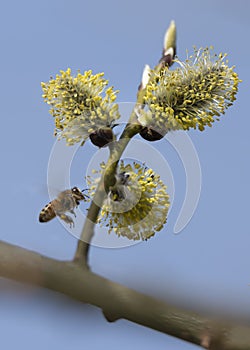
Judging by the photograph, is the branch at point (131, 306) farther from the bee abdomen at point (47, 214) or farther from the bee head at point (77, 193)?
the bee abdomen at point (47, 214)

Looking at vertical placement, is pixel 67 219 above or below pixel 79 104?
below

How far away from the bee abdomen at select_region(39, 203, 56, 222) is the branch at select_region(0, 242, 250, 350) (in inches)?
26.8

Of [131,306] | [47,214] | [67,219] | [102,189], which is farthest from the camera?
[47,214]

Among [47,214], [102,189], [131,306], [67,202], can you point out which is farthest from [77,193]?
[131,306]

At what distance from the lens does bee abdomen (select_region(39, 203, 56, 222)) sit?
152cm

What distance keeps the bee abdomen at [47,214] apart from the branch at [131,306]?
26.8 inches

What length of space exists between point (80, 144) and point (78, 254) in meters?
0.60

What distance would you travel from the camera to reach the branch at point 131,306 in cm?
77

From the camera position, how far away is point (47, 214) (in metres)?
1.54

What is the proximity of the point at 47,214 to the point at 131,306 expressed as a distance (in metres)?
0.77

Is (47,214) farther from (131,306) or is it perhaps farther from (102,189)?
(131,306)

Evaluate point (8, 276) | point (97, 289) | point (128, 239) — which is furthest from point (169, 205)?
point (8, 276)

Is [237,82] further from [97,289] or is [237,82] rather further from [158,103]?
[97,289]

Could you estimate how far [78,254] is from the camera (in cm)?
92
